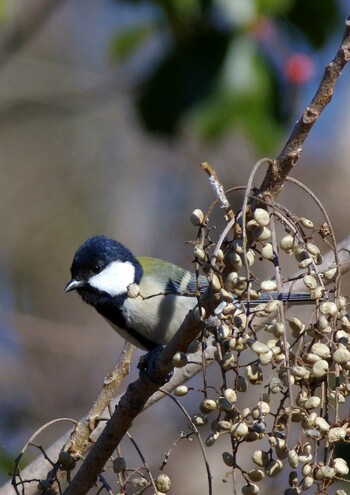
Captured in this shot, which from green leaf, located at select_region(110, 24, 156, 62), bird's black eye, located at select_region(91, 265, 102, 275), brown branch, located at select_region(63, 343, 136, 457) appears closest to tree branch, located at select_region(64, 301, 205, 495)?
brown branch, located at select_region(63, 343, 136, 457)

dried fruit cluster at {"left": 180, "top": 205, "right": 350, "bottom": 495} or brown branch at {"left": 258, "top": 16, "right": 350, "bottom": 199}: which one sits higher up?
brown branch at {"left": 258, "top": 16, "right": 350, "bottom": 199}

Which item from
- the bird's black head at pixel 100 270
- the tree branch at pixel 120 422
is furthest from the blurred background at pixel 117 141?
the tree branch at pixel 120 422

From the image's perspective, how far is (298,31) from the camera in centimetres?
289

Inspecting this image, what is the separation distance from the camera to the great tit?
2721 millimetres

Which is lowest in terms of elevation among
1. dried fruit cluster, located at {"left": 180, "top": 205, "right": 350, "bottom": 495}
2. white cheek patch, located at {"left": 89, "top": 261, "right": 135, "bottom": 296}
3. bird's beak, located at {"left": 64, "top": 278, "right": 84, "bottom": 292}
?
bird's beak, located at {"left": 64, "top": 278, "right": 84, "bottom": 292}

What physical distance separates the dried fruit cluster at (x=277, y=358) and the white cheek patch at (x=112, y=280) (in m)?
1.35

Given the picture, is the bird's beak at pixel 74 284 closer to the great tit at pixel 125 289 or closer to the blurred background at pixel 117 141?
the great tit at pixel 125 289

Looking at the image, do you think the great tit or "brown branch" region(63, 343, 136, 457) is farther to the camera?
the great tit

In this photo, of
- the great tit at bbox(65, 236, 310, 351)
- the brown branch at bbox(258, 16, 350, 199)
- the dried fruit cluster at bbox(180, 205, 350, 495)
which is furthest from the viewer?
the great tit at bbox(65, 236, 310, 351)

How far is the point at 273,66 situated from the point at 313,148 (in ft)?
8.36

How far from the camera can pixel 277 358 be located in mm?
1377

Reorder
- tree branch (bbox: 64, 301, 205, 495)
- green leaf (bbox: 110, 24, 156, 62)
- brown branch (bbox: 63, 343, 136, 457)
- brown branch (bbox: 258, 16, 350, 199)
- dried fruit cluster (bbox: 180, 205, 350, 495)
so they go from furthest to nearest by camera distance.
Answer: green leaf (bbox: 110, 24, 156, 62)
brown branch (bbox: 63, 343, 136, 457)
tree branch (bbox: 64, 301, 205, 495)
brown branch (bbox: 258, 16, 350, 199)
dried fruit cluster (bbox: 180, 205, 350, 495)

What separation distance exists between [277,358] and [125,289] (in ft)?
4.87

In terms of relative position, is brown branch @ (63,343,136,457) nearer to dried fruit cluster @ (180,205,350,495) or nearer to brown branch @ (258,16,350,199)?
dried fruit cluster @ (180,205,350,495)
